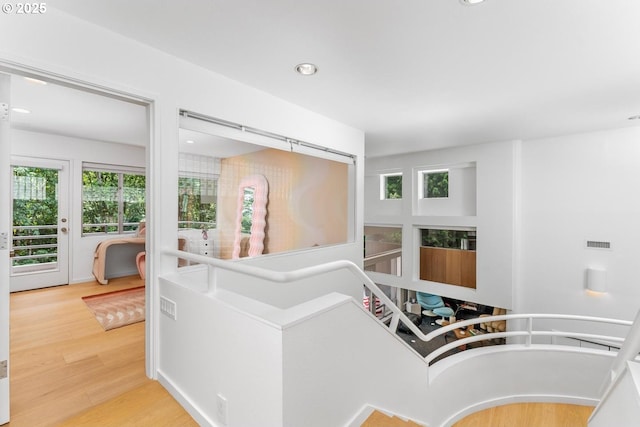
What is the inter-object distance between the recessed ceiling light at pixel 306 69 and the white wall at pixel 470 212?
3.63 metres

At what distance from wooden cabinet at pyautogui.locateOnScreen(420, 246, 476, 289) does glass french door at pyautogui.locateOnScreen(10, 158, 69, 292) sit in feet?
19.7

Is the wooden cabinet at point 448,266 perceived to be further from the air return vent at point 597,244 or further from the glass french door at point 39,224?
the glass french door at point 39,224

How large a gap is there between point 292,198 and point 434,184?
328 cm

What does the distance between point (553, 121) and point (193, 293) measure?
4.28 meters

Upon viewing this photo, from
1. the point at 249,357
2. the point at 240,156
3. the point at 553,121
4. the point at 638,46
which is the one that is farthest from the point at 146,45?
the point at 553,121

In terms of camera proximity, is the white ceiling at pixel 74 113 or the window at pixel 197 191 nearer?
the window at pixel 197 191

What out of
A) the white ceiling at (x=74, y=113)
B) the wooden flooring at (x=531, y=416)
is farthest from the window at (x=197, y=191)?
the wooden flooring at (x=531, y=416)

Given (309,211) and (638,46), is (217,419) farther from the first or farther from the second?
(638,46)

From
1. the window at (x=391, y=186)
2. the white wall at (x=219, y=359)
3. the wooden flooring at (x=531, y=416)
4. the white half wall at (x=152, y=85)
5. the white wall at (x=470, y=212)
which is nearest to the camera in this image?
the white wall at (x=219, y=359)

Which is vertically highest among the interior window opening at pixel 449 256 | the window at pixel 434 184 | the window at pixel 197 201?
the window at pixel 434 184

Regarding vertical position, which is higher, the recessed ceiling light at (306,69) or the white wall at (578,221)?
the recessed ceiling light at (306,69)

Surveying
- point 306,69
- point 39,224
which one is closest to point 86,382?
point 306,69

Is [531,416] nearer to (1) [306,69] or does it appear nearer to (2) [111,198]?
(1) [306,69]

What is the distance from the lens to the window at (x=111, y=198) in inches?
189
